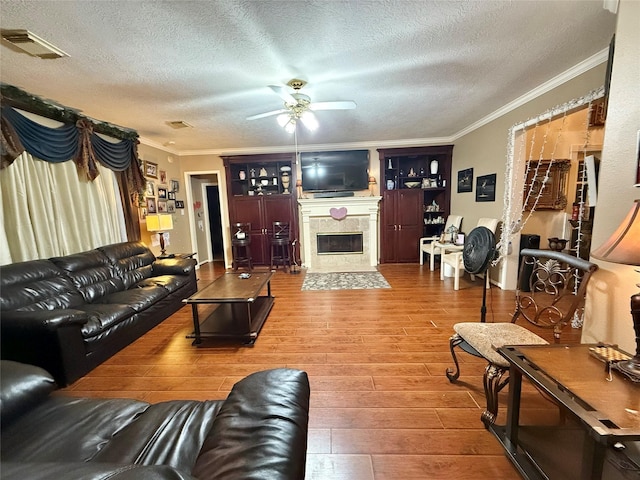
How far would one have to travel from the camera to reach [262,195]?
18.2 feet

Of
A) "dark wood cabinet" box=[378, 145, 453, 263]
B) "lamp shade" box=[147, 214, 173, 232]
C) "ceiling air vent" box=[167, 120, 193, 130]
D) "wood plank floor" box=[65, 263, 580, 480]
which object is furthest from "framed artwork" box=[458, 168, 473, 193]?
"lamp shade" box=[147, 214, 173, 232]

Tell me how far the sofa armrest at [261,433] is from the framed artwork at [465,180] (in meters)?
4.50

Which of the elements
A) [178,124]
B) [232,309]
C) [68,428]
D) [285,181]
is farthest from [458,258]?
[178,124]

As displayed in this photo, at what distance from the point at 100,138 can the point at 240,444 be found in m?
3.97

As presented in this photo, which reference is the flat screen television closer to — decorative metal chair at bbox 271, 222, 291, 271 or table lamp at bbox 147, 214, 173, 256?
decorative metal chair at bbox 271, 222, 291, 271

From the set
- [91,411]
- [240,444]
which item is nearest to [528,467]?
[240,444]

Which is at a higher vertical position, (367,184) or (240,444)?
(367,184)

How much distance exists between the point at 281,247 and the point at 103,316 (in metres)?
3.58

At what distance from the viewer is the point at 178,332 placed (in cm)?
279

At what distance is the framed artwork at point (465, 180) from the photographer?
4504 millimetres

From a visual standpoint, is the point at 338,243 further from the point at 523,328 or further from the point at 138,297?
the point at 523,328

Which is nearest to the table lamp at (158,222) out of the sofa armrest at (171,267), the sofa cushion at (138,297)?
the sofa armrest at (171,267)

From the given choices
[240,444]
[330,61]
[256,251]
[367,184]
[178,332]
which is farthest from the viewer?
[256,251]

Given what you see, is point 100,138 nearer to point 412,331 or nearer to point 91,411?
point 91,411
